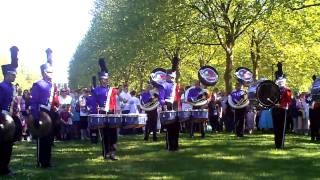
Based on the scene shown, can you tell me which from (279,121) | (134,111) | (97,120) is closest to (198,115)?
(279,121)

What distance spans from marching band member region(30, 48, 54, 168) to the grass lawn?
0.35m

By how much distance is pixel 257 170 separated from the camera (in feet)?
33.4

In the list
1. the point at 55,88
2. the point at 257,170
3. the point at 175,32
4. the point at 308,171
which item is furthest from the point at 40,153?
the point at 175,32

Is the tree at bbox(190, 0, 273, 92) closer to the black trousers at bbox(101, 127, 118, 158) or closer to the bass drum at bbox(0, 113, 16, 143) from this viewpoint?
the black trousers at bbox(101, 127, 118, 158)

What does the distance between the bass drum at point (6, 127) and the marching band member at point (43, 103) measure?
776 mm

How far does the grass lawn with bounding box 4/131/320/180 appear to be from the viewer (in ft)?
32.0

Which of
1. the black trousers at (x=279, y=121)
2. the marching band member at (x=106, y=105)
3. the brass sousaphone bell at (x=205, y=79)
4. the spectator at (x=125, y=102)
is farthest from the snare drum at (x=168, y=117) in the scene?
the spectator at (x=125, y=102)

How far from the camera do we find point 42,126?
34.4 ft

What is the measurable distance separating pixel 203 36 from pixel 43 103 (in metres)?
Result: 19.5

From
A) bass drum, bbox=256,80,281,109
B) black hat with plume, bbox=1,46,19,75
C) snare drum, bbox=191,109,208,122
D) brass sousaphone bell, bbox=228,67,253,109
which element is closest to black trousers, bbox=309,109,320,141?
brass sousaphone bell, bbox=228,67,253,109

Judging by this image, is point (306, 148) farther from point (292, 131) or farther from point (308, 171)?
point (292, 131)

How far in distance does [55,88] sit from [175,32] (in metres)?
17.6

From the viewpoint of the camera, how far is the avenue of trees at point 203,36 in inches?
1051

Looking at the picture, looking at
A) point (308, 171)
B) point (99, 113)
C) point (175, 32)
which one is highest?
point (175, 32)
